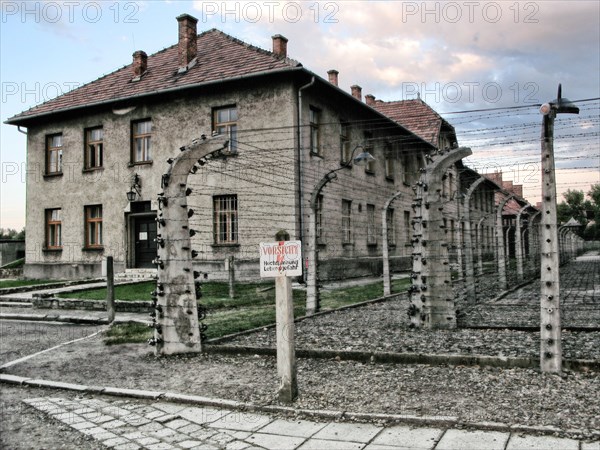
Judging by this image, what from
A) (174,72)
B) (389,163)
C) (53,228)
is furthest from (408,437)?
(389,163)

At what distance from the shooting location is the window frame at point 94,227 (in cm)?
2362

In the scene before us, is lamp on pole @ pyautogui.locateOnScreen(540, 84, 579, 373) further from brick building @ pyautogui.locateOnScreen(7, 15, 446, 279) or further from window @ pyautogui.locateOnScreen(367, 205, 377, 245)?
window @ pyautogui.locateOnScreen(367, 205, 377, 245)

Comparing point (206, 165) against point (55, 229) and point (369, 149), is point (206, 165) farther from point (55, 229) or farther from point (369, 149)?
point (369, 149)

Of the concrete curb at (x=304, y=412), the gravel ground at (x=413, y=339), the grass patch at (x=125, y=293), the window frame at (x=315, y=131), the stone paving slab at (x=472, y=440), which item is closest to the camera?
the stone paving slab at (x=472, y=440)

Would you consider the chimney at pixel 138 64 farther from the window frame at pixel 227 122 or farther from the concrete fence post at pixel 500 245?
the concrete fence post at pixel 500 245

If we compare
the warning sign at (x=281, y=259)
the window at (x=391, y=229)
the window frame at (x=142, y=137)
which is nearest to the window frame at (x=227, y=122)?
the window frame at (x=142, y=137)

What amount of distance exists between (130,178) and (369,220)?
11.0 metres

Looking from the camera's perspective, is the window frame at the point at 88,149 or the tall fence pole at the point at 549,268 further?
the window frame at the point at 88,149

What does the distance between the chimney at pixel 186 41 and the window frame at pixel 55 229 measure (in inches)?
348

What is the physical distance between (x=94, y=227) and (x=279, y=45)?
1106 centimetres

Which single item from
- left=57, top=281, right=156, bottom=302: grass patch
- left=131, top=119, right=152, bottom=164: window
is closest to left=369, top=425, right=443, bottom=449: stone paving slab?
left=57, top=281, right=156, bottom=302: grass patch

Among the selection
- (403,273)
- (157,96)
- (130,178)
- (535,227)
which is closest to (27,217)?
(130,178)

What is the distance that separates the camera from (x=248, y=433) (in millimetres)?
4590

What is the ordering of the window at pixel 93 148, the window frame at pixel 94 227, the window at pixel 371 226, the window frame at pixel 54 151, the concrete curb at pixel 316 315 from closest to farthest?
the concrete curb at pixel 316 315, the window frame at pixel 94 227, the window at pixel 93 148, the window frame at pixel 54 151, the window at pixel 371 226
